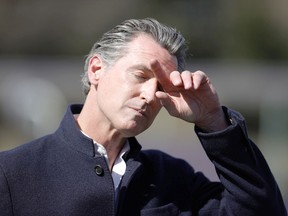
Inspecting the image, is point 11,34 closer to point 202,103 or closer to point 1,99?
point 1,99

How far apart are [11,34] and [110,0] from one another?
323 centimetres

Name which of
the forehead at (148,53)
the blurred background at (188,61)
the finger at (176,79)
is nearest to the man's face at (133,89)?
the forehead at (148,53)

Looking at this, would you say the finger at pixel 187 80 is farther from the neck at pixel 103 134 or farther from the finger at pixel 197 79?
the neck at pixel 103 134

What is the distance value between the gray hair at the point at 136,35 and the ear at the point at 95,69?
24mm

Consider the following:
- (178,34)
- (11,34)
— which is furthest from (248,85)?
(178,34)

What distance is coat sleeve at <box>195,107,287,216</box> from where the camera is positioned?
10.1 feet

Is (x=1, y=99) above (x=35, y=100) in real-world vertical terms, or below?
below

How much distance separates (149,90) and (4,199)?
24.4 inches

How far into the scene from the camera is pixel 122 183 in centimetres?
319

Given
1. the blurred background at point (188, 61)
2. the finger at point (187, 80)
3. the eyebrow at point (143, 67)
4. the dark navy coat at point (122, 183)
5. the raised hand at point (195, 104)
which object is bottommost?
the blurred background at point (188, 61)

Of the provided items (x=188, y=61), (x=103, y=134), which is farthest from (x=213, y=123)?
(x=188, y=61)

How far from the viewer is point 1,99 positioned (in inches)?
688

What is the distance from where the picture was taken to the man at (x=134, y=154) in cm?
304

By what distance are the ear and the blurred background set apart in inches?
222
